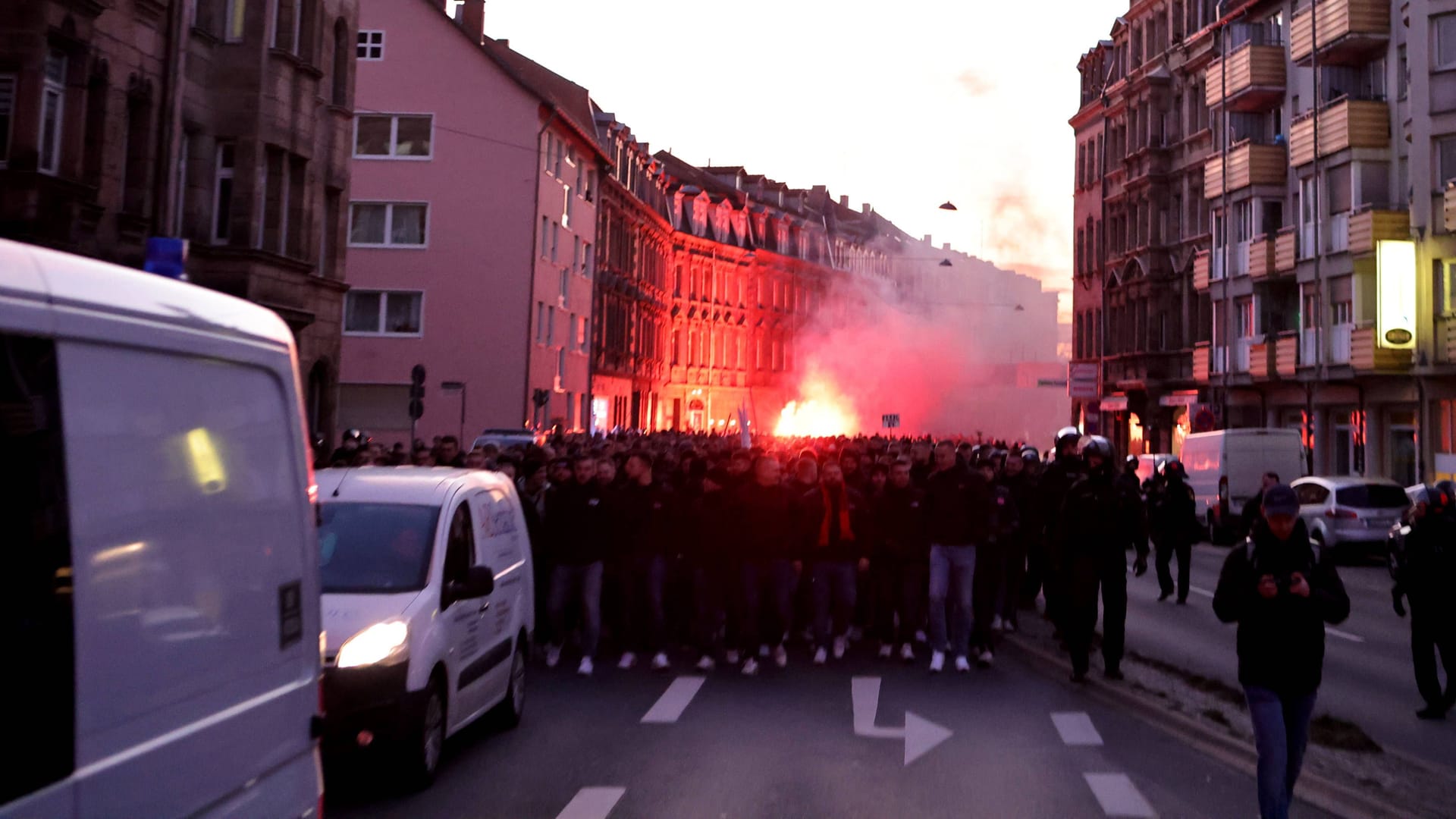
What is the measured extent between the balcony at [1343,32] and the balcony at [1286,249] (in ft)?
16.1

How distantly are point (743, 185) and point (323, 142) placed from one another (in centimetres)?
6709

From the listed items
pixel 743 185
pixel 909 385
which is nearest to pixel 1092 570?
pixel 909 385

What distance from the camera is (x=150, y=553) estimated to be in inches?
128

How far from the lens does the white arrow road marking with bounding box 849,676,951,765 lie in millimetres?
9609

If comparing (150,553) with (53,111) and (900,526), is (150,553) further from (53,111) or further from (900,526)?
(53,111)

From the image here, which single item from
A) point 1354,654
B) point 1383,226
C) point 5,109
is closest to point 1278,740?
point 1354,654

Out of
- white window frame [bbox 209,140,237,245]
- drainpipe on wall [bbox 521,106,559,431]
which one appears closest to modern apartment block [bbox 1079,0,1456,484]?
drainpipe on wall [bbox 521,106,559,431]

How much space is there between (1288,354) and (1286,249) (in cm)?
335

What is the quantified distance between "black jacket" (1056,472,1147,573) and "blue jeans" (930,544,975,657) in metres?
0.99

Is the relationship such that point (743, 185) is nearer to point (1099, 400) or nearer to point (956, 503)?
point (1099, 400)

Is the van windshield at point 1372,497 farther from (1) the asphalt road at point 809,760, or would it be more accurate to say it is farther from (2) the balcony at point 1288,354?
(1) the asphalt road at point 809,760

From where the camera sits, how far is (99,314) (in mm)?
3152

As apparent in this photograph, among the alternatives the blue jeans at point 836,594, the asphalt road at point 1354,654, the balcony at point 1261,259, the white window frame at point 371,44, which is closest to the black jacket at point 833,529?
the blue jeans at point 836,594

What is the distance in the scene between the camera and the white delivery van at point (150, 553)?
2.82 meters
